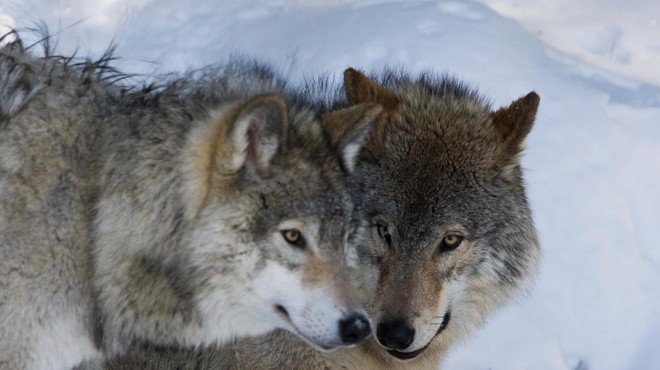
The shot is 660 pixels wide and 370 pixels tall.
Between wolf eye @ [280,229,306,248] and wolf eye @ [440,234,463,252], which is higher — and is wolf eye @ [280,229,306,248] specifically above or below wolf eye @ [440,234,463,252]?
above

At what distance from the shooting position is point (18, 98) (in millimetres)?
4238

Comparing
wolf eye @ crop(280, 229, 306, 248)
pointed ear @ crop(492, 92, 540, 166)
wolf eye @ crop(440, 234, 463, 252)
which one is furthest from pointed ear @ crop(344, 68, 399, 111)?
wolf eye @ crop(280, 229, 306, 248)

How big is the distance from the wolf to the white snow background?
224 centimetres

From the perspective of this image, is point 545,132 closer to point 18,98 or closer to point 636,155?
point 636,155

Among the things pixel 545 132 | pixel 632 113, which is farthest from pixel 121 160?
pixel 632 113

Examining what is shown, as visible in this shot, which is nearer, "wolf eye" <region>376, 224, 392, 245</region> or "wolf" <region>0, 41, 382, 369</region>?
"wolf" <region>0, 41, 382, 369</region>

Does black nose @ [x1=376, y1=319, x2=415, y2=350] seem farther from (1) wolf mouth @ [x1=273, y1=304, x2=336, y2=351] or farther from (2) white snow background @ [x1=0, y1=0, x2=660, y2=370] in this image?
(2) white snow background @ [x1=0, y1=0, x2=660, y2=370]

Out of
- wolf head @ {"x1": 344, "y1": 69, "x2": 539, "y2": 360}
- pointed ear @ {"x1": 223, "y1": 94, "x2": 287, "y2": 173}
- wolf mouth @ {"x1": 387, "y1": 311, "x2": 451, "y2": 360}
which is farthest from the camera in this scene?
wolf mouth @ {"x1": 387, "y1": 311, "x2": 451, "y2": 360}

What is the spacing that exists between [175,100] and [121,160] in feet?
1.26

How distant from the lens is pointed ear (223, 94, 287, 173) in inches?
153

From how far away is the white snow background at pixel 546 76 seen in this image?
256 inches

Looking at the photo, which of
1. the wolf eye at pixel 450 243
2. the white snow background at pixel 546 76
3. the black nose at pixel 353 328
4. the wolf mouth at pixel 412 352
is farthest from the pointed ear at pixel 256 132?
the white snow background at pixel 546 76

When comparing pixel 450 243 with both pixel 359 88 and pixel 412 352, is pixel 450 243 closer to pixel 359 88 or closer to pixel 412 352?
pixel 412 352

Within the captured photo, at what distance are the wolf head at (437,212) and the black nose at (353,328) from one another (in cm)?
77
